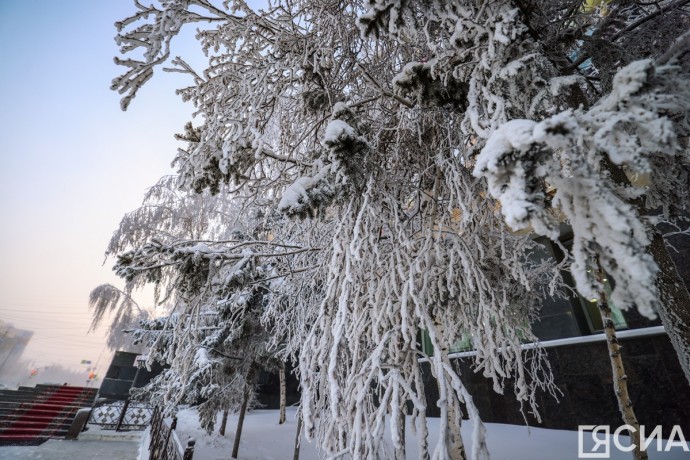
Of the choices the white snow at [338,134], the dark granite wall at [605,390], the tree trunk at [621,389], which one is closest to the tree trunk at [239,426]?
the dark granite wall at [605,390]

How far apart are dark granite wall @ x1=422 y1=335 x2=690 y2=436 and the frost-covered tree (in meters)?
3.40

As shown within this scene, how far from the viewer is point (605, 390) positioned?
5691 mm

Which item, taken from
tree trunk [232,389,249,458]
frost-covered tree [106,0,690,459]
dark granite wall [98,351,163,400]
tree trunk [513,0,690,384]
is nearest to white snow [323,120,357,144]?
frost-covered tree [106,0,690,459]

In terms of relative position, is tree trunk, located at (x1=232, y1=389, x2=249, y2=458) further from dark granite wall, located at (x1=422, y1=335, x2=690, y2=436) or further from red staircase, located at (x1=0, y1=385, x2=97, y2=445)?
red staircase, located at (x1=0, y1=385, x2=97, y2=445)

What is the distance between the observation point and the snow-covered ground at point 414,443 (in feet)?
15.5

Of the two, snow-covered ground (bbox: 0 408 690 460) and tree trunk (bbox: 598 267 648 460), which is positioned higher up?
tree trunk (bbox: 598 267 648 460)

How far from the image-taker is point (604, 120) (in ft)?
A: 3.88

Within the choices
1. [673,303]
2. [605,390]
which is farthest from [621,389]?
[605,390]

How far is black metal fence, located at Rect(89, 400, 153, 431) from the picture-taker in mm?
10998

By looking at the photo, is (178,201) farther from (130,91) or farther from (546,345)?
(546,345)

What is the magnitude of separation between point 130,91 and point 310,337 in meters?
2.44

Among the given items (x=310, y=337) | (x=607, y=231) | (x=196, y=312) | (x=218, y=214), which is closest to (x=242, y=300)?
(x=196, y=312)

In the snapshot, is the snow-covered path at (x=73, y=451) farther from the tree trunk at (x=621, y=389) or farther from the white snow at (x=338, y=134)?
the tree trunk at (x=621, y=389)

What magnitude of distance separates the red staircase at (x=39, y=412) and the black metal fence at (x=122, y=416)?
956 mm
